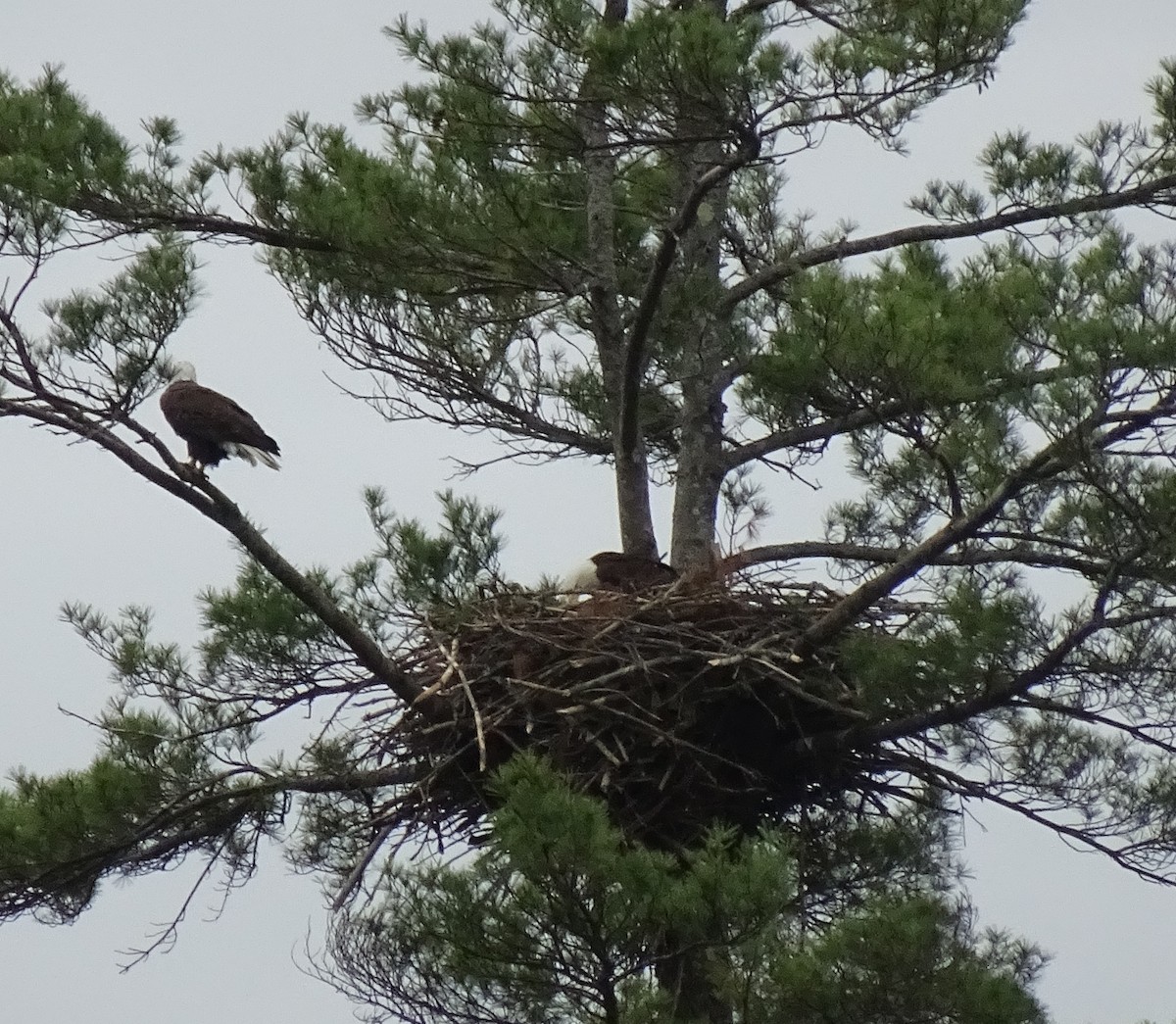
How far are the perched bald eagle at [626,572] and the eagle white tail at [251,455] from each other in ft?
4.27

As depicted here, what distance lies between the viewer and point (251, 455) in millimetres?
7758

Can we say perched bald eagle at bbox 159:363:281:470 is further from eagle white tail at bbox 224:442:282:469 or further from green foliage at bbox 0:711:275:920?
green foliage at bbox 0:711:275:920

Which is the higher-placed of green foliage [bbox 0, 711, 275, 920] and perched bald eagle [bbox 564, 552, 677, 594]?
perched bald eagle [bbox 564, 552, 677, 594]

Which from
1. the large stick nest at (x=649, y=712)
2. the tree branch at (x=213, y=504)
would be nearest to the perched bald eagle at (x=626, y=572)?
the large stick nest at (x=649, y=712)

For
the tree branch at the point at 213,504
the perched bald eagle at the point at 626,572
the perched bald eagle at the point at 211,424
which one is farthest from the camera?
the perched bald eagle at the point at 211,424

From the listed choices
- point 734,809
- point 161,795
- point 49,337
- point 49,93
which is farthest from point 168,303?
point 734,809

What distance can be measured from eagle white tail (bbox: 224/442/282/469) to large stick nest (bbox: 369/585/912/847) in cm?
134

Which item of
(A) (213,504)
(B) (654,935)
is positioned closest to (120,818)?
(A) (213,504)

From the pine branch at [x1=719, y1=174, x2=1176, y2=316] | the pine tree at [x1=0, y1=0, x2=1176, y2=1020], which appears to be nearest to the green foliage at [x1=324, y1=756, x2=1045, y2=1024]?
the pine tree at [x1=0, y1=0, x2=1176, y2=1020]

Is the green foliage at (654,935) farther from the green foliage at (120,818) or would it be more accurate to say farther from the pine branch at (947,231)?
the pine branch at (947,231)

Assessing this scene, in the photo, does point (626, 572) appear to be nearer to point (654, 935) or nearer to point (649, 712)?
point (649, 712)

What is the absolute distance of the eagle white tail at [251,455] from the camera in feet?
25.3

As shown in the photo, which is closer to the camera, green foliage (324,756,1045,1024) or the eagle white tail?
green foliage (324,756,1045,1024)

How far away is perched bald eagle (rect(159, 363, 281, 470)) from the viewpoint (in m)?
7.53
